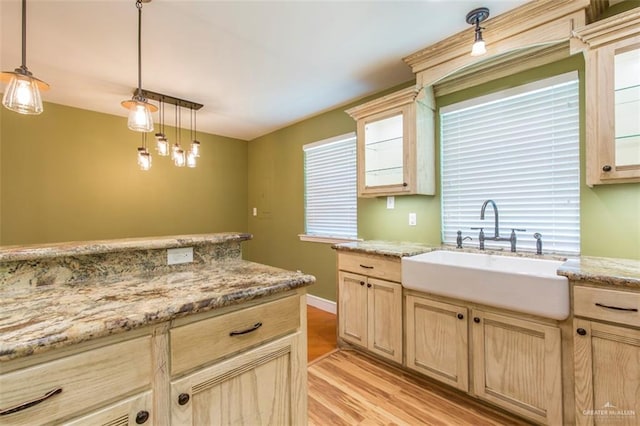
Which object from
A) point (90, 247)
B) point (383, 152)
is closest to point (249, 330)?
point (90, 247)

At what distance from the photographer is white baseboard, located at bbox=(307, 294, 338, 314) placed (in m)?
3.46

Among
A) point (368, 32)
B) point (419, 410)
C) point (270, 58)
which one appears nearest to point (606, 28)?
point (368, 32)

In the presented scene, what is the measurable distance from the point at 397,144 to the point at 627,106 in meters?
1.38

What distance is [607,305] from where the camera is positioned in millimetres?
1318

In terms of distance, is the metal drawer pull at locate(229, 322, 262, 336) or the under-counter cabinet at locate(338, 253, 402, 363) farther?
the under-counter cabinet at locate(338, 253, 402, 363)

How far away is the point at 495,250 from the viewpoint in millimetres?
2143

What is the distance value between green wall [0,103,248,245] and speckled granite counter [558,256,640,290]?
13.9 ft

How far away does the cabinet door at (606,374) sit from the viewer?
1.28 meters

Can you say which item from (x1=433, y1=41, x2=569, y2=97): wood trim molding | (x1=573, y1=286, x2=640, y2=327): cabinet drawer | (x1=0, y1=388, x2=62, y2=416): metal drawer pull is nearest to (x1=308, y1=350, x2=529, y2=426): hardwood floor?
(x1=573, y1=286, x2=640, y2=327): cabinet drawer

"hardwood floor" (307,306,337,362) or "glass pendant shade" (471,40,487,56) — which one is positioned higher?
"glass pendant shade" (471,40,487,56)

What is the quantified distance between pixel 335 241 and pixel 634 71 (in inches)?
106

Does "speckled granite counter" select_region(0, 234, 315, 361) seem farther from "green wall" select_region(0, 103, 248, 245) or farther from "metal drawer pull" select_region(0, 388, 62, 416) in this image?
"green wall" select_region(0, 103, 248, 245)

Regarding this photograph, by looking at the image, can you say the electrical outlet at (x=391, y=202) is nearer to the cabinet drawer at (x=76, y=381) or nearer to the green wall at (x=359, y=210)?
the green wall at (x=359, y=210)

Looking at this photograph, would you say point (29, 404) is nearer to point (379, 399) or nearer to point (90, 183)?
point (379, 399)
